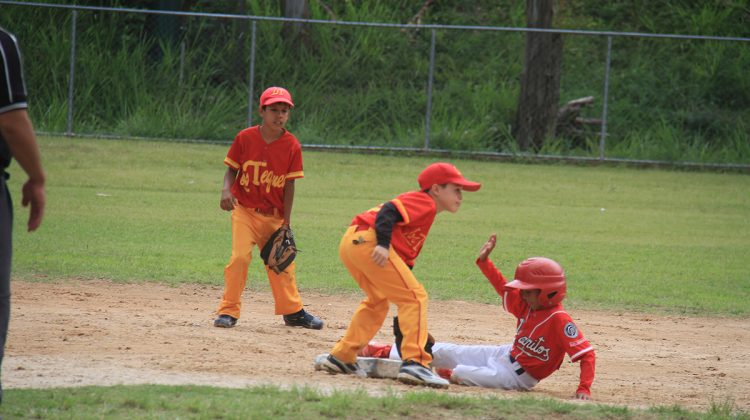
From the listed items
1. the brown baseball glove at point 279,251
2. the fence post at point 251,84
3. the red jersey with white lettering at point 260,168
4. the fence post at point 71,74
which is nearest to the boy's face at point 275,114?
the red jersey with white lettering at point 260,168

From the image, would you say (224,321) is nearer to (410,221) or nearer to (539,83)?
(410,221)

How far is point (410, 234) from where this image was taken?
5660mm

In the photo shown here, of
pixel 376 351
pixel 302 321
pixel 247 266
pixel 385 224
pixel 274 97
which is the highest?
pixel 274 97

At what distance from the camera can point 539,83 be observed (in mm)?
19078

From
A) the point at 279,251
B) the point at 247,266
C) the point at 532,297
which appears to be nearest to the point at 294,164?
the point at 279,251

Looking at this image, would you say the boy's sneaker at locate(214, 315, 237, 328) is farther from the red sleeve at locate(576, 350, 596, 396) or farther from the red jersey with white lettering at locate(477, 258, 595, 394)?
the red sleeve at locate(576, 350, 596, 396)

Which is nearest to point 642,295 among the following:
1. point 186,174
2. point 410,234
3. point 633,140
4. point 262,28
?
point 410,234

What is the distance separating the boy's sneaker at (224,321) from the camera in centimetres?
700

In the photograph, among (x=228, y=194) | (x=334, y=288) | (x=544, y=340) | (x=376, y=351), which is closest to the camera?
(x=544, y=340)

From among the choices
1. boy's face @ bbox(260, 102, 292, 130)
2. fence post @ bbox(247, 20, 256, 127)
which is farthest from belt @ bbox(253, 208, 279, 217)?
fence post @ bbox(247, 20, 256, 127)

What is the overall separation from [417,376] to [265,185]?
2250 mm

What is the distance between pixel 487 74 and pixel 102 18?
7.58m

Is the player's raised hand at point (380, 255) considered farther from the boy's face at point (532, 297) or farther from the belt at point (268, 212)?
the belt at point (268, 212)

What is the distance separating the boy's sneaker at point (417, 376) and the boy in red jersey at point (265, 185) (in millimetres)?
1910
